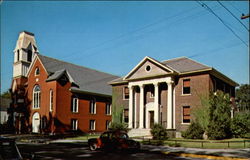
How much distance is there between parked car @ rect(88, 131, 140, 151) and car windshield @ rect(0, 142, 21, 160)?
10843 mm

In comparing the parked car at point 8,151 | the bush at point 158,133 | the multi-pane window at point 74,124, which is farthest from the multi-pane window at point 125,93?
the parked car at point 8,151

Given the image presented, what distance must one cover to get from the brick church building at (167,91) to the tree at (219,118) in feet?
4.86

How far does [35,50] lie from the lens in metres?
48.0

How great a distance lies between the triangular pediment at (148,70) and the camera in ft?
104

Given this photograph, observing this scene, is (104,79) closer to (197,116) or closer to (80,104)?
(80,104)

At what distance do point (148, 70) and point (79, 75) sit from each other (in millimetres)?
15424

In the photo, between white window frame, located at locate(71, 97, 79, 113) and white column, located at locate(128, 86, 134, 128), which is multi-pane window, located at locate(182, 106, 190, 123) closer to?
white column, located at locate(128, 86, 134, 128)

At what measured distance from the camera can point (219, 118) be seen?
2698cm

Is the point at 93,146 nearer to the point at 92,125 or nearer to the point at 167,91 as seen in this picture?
the point at 167,91

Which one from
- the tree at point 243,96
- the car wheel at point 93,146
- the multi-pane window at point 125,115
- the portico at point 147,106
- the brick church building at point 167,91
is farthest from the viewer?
the tree at point 243,96

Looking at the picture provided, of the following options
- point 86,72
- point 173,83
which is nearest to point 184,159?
point 173,83

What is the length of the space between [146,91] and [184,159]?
19.4 metres

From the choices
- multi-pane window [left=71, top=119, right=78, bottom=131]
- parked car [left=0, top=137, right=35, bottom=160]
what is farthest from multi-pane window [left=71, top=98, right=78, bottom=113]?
parked car [left=0, top=137, right=35, bottom=160]

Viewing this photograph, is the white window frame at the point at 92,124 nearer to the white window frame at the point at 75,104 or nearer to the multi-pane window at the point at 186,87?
the white window frame at the point at 75,104
